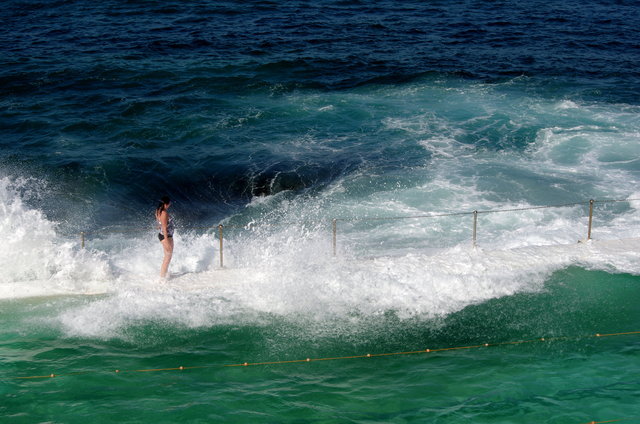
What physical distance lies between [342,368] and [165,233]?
13.2 ft

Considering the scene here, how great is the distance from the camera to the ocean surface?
34.4ft

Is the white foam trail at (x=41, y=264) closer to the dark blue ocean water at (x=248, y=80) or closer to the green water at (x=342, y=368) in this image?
the green water at (x=342, y=368)

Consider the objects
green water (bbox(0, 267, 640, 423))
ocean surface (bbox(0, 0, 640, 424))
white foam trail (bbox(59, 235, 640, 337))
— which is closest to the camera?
green water (bbox(0, 267, 640, 423))

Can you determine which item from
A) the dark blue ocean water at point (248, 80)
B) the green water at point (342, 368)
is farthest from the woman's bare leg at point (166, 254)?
the dark blue ocean water at point (248, 80)

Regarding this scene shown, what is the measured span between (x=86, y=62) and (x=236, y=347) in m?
23.2

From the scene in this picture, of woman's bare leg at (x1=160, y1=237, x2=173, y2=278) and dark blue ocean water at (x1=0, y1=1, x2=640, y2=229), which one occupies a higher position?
dark blue ocean water at (x1=0, y1=1, x2=640, y2=229)

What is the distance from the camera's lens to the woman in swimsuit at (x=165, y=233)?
12438 mm

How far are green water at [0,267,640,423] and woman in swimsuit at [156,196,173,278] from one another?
135cm

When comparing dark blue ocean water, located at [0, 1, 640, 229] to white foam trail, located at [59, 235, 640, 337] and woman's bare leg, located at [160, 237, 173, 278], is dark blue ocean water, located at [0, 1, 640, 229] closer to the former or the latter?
woman's bare leg, located at [160, 237, 173, 278]

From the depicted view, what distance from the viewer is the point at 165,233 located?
12.6m

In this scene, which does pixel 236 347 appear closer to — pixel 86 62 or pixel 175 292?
pixel 175 292

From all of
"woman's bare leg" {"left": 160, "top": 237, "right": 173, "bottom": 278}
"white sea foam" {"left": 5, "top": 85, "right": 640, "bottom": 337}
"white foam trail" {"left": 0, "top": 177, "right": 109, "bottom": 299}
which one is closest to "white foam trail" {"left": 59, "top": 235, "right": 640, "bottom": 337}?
"white sea foam" {"left": 5, "top": 85, "right": 640, "bottom": 337}

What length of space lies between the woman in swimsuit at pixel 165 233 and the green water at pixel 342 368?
53.0 inches

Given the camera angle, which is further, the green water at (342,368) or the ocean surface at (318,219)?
the ocean surface at (318,219)
